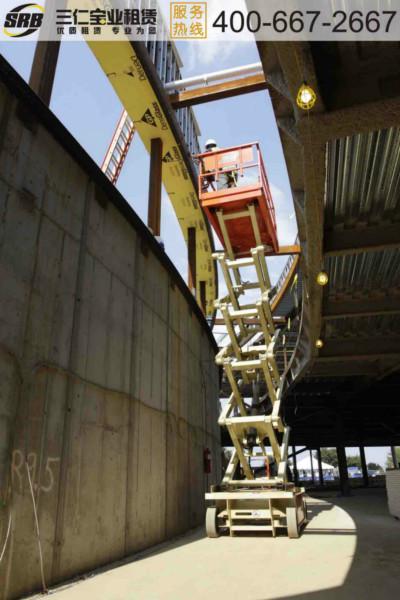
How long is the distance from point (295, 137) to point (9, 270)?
14.2ft

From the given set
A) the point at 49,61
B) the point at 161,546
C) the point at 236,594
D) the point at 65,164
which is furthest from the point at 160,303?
the point at 236,594

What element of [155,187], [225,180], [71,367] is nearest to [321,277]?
[225,180]

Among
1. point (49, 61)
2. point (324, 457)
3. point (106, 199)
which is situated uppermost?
point (49, 61)

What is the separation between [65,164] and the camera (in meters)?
6.95

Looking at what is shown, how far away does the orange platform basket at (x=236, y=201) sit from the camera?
12.3 meters

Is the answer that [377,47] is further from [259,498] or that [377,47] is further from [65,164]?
[259,498]

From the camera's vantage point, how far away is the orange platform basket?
1233 cm

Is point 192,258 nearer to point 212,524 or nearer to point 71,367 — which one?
point 212,524

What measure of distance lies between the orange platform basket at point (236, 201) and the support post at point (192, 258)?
6.51 metres

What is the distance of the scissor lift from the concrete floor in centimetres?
78

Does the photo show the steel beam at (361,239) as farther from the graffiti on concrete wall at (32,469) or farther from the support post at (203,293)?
the support post at (203,293)

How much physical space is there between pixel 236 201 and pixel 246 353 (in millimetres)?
4581

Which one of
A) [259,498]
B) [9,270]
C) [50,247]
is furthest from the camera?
[259,498]

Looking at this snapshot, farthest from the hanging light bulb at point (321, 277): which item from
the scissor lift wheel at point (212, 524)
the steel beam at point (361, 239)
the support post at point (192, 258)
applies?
the support post at point (192, 258)
